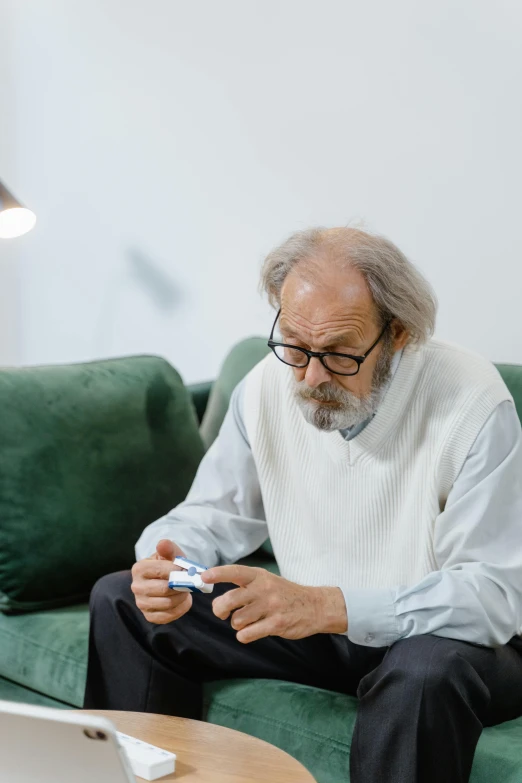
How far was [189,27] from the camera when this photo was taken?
2777mm

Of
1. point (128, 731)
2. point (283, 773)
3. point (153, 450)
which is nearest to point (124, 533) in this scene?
point (153, 450)

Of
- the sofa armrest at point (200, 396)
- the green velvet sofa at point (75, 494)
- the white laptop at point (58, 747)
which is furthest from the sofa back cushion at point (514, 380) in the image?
the white laptop at point (58, 747)

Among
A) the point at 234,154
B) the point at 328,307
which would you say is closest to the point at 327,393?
the point at 328,307

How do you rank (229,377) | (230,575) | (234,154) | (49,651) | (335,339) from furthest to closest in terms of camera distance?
(234,154), (229,377), (49,651), (335,339), (230,575)

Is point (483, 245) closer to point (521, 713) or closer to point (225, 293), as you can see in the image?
point (225, 293)

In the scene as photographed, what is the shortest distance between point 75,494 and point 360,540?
636 millimetres

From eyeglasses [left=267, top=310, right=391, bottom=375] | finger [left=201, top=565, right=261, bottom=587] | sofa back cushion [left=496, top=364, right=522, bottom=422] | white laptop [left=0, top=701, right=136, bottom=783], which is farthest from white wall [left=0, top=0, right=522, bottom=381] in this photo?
white laptop [left=0, top=701, right=136, bottom=783]

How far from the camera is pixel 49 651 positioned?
1857 millimetres

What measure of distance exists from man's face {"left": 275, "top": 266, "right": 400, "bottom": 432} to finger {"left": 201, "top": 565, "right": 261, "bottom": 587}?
13.1 inches

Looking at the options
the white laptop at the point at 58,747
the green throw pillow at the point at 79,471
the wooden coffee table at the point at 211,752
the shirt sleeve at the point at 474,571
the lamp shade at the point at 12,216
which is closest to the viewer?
the white laptop at the point at 58,747

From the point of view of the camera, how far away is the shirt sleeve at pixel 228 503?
1.82 meters

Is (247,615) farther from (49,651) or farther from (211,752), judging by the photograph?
(49,651)

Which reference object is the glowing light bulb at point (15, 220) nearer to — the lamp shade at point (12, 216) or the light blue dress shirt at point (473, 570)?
the lamp shade at point (12, 216)

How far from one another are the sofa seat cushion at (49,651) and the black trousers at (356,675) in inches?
7.2
